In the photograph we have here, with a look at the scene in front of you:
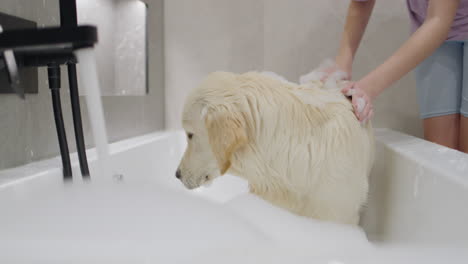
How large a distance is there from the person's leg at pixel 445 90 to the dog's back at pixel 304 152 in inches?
21.6

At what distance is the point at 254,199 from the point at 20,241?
0.47m

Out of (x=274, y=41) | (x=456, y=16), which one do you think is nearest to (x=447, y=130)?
(x=456, y=16)

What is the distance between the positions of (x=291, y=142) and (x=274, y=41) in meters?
0.97

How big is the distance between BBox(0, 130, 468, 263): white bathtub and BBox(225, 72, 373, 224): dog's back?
2.0 inches

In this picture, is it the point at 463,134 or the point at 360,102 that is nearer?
the point at 360,102

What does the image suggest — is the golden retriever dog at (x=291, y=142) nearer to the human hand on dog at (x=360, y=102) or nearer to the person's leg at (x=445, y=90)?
the human hand on dog at (x=360, y=102)

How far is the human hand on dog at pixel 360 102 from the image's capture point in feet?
2.35

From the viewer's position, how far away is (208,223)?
46cm

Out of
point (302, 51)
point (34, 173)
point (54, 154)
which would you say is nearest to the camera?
point (34, 173)

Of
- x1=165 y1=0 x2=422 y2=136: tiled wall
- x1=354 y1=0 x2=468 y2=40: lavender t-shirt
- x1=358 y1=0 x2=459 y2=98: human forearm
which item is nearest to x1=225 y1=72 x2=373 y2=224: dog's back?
x1=358 y1=0 x2=459 y2=98: human forearm

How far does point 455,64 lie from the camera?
108 centimetres

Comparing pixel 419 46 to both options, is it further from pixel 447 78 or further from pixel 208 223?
pixel 208 223

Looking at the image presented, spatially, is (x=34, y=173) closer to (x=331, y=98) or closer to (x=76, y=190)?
(x=76, y=190)

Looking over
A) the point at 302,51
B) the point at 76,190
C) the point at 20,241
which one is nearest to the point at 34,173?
the point at 76,190
